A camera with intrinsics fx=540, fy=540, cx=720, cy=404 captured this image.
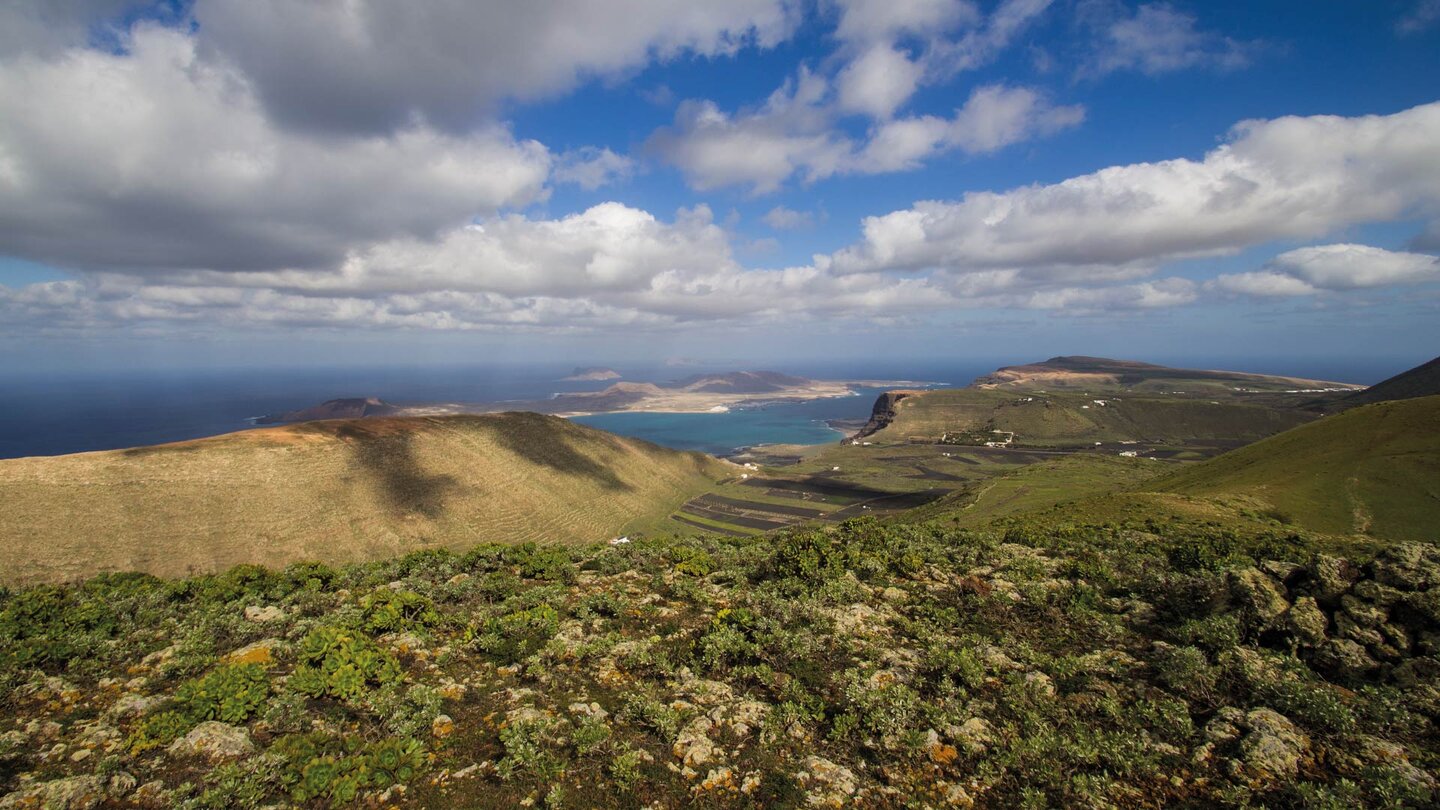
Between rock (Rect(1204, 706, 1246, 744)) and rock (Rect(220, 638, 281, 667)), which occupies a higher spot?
rock (Rect(1204, 706, 1246, 744))

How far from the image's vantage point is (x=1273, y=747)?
7688 millimetres

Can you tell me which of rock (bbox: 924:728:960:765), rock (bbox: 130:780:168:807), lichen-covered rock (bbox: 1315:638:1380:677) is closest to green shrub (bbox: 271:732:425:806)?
rock (bbox: 130:780:168:807)

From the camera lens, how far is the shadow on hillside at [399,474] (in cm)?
8662

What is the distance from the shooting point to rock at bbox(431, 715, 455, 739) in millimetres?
9305

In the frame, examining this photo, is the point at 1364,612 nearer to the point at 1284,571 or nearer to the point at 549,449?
the point at 1284,571

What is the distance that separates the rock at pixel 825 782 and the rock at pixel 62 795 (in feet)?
31.9

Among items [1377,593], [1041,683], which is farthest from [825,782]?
[1377,593]

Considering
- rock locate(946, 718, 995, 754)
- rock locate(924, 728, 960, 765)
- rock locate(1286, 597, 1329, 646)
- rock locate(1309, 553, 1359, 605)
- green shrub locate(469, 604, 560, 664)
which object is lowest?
green shrub locate(469, 604, 560, 664)

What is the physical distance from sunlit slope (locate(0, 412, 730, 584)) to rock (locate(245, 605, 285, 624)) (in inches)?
2511

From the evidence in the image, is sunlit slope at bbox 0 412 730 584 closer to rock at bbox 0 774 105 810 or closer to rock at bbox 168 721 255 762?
rock at bbox 168 721 255 762

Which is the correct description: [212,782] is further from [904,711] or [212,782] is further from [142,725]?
[904,711]

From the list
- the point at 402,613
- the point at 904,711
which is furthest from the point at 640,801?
the point at 402,613

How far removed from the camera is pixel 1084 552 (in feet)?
63.4

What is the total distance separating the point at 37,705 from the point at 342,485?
86.8 m
